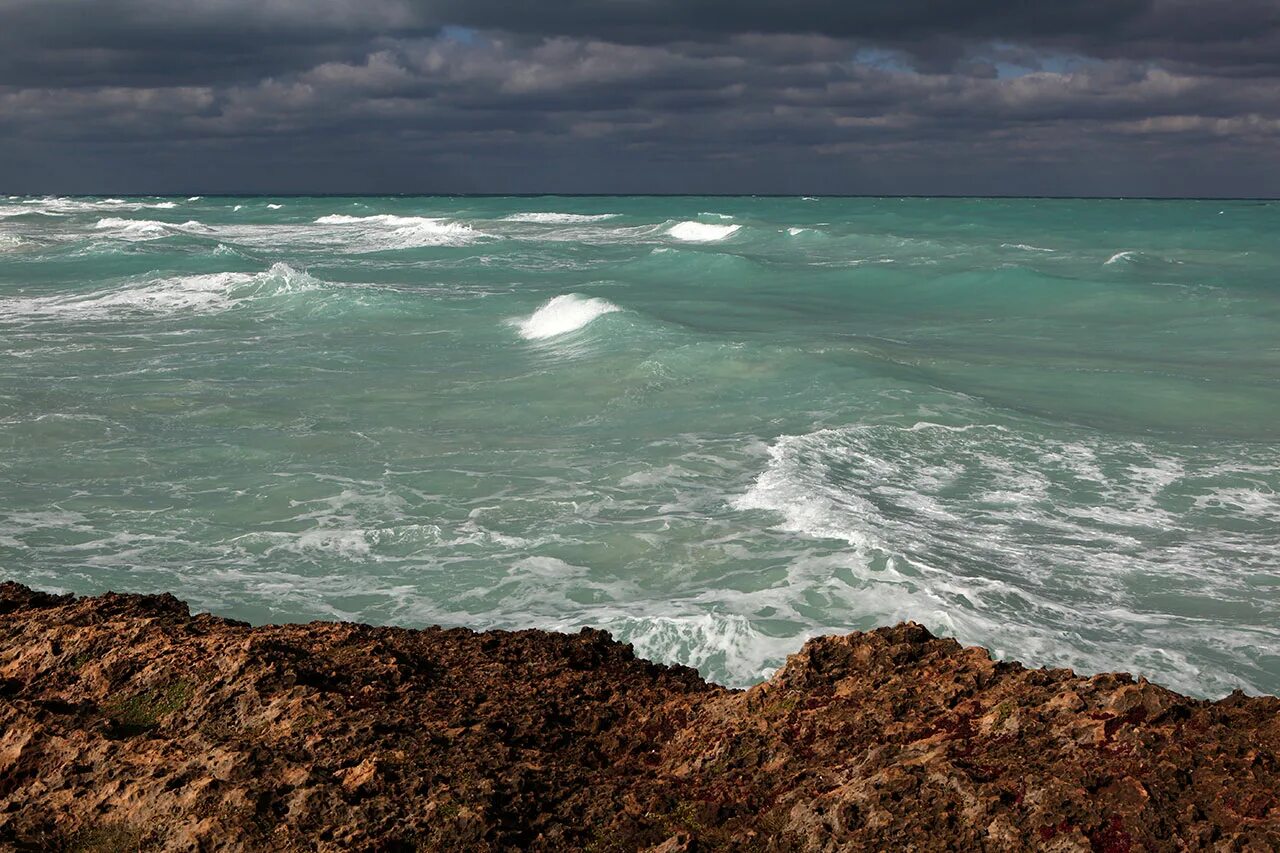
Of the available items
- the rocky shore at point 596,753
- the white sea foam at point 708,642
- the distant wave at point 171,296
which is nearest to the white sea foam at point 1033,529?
the white sea foam at point 708,642

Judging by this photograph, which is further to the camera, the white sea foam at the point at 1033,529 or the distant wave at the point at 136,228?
the distant wave at the point at 136,228

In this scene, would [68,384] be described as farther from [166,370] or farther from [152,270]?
[152,270]

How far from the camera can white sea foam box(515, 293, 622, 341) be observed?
22.4m

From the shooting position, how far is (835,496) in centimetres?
1059

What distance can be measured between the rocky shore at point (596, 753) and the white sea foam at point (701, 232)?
2205 inches

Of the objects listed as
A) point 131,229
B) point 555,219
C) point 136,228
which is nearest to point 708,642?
point 131,229

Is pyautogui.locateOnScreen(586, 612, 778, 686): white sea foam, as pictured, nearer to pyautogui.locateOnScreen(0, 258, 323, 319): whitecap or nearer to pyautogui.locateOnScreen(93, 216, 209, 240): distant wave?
pyautogui.locateOnScreen(0, 258, 323, 319): whitecap

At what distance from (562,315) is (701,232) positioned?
131 ft

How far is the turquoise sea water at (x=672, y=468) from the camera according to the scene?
7969 mm

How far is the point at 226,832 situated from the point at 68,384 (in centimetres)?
1492

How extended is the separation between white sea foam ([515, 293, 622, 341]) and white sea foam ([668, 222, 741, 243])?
35.9m

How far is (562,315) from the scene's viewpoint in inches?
925

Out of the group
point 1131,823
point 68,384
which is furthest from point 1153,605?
point 68,384

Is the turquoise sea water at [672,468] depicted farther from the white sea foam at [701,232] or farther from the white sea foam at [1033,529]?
the white sea foam at [701,232]
